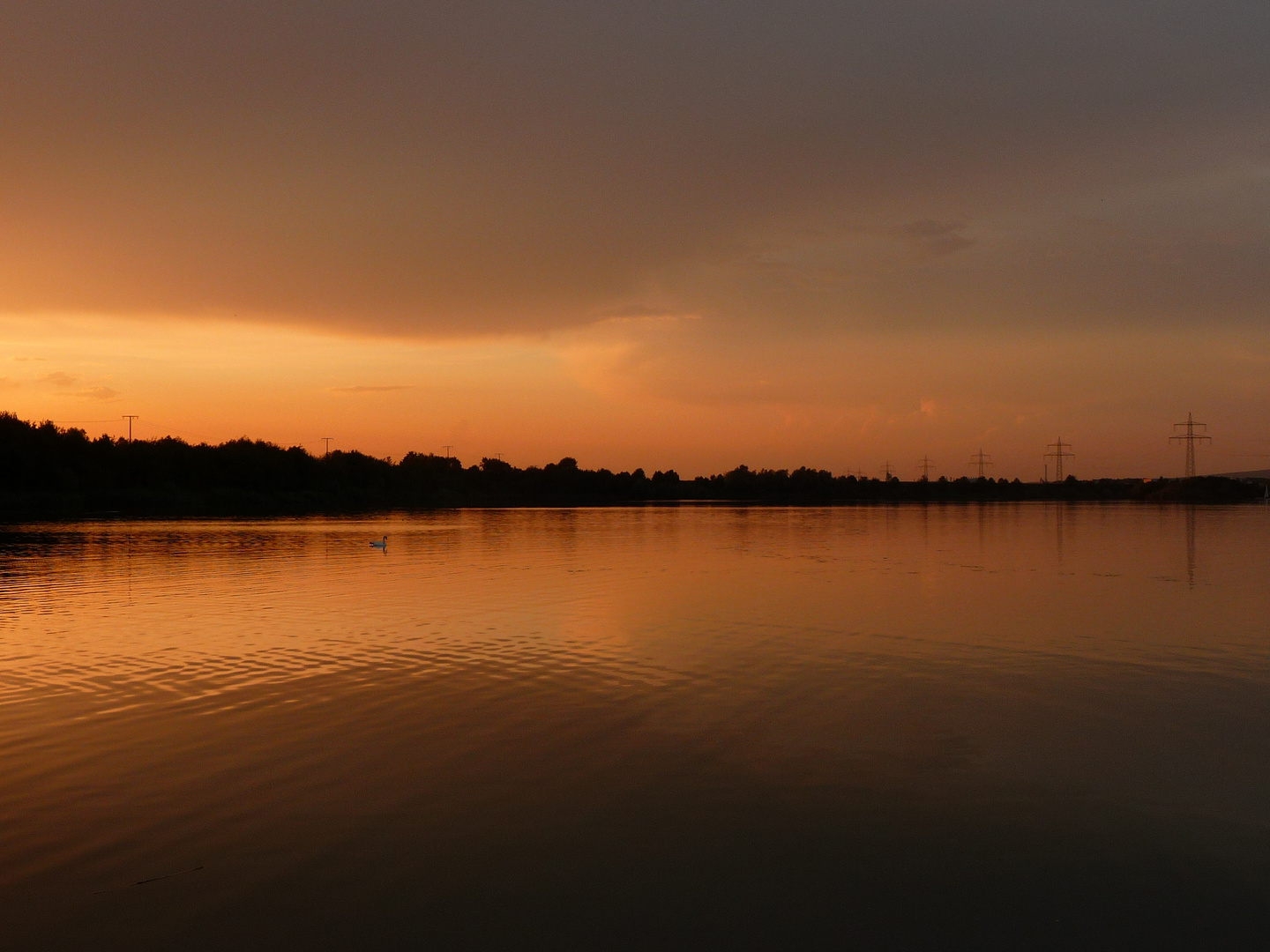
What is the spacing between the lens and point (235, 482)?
166 m

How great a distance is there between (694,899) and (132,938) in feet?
15.9

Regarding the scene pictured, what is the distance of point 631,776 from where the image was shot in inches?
483

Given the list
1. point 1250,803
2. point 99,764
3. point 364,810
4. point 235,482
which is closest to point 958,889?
point 1250,803

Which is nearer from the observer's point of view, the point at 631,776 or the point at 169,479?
the point at 631,776

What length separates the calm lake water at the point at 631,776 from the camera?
8602mm

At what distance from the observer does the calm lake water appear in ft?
28.2

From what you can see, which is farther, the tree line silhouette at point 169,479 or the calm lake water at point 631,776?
the tree line silhouette at point 169,479

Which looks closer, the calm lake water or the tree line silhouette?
the calm lake water

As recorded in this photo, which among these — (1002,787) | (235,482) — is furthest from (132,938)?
(235,482)

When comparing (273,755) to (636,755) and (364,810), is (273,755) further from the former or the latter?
(636,755)

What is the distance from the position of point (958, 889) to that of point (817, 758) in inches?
159

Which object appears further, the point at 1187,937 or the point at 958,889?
the point at 958,889

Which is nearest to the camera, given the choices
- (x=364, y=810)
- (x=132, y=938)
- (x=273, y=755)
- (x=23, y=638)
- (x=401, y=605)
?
(x=132, y=938)

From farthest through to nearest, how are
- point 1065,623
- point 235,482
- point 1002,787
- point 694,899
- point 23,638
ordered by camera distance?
point 235,482
point 1065,623
point 23,638
point 1002,787
point 694,899
